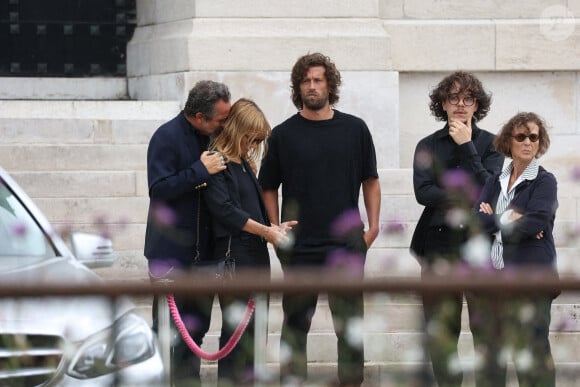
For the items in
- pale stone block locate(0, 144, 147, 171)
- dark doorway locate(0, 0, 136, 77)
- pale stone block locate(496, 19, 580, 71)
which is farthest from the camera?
dark doorway locate(0, 0, 136, 77)

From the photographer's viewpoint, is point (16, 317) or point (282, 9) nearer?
point (16, 317)

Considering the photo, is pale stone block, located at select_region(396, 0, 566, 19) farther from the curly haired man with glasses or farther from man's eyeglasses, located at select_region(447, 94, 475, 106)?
man's eyeglasses, located at select_region(447, 94, 475, 106)

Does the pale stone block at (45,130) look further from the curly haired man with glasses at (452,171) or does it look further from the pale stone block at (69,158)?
the curly haired man with glasses at (452,171)

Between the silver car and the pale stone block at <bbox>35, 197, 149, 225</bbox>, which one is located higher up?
the silver car

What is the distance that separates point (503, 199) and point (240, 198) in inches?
48.2

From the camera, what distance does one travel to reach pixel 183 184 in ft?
24.6

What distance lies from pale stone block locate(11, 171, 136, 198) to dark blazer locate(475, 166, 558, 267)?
3926mm

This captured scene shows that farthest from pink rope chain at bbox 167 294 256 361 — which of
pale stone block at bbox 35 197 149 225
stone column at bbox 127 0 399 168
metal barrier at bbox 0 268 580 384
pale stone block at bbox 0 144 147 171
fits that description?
stone column at bbox 127 0 399 168

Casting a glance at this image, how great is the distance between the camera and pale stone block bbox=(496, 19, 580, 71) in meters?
12.8

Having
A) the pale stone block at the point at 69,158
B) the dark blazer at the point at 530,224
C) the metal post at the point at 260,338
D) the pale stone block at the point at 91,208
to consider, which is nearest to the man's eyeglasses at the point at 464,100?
the dark blazer at the point at 530,224

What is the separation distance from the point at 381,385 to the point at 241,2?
27.5 feet

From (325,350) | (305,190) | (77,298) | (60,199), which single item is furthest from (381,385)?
(60,199)

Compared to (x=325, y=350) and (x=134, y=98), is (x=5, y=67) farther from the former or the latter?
(x=325, y=350)

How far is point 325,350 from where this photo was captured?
6898 mm
